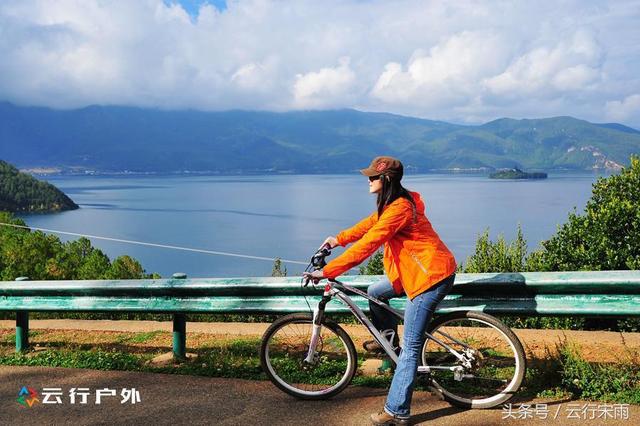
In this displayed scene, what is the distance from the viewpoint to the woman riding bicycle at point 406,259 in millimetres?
4203

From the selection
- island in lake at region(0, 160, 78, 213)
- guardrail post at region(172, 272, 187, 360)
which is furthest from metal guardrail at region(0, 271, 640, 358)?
island in lake at region(0, 160, 78, 213)

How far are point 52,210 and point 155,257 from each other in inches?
2084

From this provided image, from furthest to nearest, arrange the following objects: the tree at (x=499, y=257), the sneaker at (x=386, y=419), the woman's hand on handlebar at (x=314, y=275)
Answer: the tree at (x=499, y=257), the woman's hand on handlebar at (x=314, y=275), the sneaker at (x=386, y=419)

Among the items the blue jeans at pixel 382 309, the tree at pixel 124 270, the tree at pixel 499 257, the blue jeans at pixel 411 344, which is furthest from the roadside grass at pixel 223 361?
the tree at pixel 124 270

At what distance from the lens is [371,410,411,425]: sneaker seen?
13.7 feet

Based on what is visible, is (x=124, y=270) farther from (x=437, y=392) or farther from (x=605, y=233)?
(x=437, y=392)

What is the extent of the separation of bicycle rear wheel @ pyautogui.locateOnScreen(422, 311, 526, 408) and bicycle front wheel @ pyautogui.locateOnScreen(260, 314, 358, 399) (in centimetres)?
63

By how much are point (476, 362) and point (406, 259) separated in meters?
1.01

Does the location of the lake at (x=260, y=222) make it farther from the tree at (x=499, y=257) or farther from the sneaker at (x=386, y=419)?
the sneaker at (x=386, y=419)

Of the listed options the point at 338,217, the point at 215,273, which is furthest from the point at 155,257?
the point at 338,217

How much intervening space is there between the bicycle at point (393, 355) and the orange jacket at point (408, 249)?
1.37 feet

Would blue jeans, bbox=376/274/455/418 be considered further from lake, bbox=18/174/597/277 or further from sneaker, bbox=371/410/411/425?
lake, bbox=18/174/597/277

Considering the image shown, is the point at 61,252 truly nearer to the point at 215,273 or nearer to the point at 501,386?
the point at 215,273

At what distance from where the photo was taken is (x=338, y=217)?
431ft
